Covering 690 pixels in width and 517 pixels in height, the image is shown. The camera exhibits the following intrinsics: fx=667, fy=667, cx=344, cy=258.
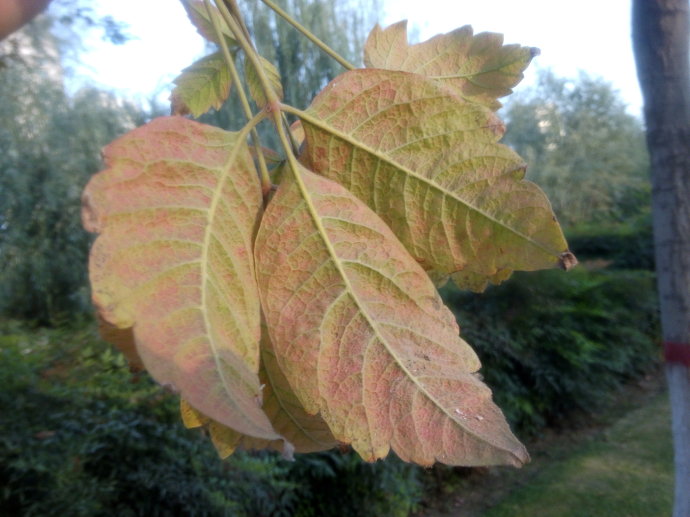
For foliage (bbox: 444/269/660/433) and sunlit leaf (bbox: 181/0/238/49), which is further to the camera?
foliage (bbox: 444/269/660/433)

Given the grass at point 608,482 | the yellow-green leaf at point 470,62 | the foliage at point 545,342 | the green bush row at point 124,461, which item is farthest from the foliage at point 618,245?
the yellow-green leaf at point 470,62

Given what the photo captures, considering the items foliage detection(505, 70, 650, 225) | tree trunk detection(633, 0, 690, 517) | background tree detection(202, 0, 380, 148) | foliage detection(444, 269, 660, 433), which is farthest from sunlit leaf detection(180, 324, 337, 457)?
foliage detection(505, 70, 650, 225)

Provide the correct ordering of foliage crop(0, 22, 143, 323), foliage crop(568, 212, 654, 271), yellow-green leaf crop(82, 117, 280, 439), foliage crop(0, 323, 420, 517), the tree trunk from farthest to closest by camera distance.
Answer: foliage crop(568, 212, 654, 271) < foliage crop(0, 22, 143, 323) < foliage crop(0, 323, 420, 517) < the tree trunk < yellow-green leaf crop(82, 117, 280, 439)

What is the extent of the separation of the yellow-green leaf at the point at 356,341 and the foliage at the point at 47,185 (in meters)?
5.93

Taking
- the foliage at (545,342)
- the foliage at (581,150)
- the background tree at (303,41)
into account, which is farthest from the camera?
the foliage at (581,150)

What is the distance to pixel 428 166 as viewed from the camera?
576 mm

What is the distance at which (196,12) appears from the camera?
79 centimetres

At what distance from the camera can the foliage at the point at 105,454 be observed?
128 inches

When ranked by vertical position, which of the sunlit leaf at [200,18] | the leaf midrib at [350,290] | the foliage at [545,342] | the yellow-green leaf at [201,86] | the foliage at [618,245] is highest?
the sunlit leaf at [200,18]

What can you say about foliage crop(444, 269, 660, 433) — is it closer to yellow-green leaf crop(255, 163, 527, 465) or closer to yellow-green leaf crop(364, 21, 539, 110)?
yellow-green leaf crop(364, 21, 539, 110)

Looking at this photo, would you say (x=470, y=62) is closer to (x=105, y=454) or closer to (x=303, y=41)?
(x=105, y=454)

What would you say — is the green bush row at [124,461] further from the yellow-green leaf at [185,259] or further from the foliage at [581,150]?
the foliage at [581,150]

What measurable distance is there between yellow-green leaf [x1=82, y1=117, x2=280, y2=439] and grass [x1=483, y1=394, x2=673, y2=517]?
5.45m

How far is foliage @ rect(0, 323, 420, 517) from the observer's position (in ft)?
10.7
